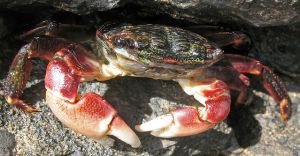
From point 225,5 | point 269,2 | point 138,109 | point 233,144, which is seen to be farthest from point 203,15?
point 233,144

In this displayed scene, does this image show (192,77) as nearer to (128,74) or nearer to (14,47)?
(128,74)

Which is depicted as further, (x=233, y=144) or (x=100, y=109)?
(x=233, y=144)

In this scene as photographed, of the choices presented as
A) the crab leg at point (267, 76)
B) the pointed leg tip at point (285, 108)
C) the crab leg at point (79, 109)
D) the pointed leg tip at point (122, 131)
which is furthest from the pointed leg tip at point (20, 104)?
the pointed leg tip at point (285, 108)

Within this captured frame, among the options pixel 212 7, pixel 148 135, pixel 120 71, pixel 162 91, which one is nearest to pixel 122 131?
pixel 148 135

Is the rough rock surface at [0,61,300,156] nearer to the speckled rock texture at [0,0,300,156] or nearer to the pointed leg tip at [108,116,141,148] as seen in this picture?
the speckled rock texture at [0,0,300,156]

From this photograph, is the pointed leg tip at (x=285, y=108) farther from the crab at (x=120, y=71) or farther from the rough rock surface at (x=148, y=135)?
the crab at (x=120, y=71)

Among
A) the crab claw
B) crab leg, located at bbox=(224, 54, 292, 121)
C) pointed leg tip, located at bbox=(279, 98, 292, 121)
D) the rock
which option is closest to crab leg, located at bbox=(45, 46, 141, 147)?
the crab claw
